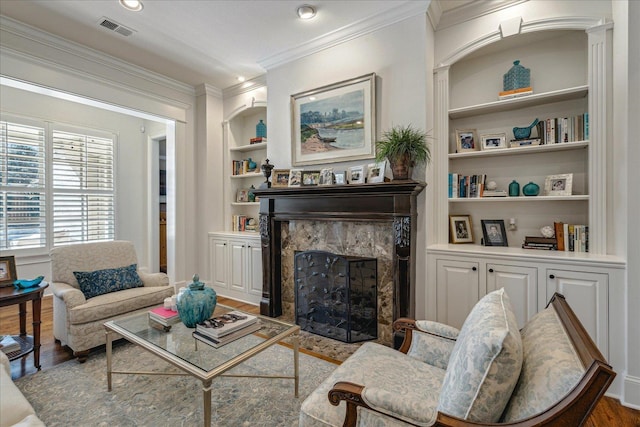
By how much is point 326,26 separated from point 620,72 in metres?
2.39

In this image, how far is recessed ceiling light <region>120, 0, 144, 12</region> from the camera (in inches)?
103

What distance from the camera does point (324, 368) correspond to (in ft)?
7.84

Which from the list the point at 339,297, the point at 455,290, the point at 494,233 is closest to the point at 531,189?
the point at 494,233

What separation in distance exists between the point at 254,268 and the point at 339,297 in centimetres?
142

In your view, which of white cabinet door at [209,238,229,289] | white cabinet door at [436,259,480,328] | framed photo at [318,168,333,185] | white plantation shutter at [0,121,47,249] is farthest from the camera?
white cabinet door at [209,238,229,289]

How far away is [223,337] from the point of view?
1.80m

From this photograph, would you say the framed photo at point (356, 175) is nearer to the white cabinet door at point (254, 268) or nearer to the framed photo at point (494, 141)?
the framed photo at point (494, 141)

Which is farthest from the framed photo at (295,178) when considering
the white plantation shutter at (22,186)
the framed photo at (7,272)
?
the white plantation shutter at (22,186)

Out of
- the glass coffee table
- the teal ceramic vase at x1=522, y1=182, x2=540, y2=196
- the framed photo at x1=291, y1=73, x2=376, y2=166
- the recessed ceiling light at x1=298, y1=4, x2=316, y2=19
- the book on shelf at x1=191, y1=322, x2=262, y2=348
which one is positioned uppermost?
the recessed ceiling light at x1=298, y1=4, x2=316, y2=19

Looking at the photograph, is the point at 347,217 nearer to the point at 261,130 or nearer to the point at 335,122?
the point at 335,122

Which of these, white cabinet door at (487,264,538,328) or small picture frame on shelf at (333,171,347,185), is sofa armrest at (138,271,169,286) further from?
white cabinet door at (487,264,538,328)

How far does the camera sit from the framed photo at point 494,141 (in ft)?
8.87

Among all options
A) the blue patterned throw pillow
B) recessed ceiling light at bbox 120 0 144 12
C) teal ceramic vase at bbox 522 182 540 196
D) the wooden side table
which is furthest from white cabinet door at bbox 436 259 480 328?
recessed ceiling light at bbox 120 0 144 12

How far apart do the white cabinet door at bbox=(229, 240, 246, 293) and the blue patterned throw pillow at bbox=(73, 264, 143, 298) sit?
4.03 ft
